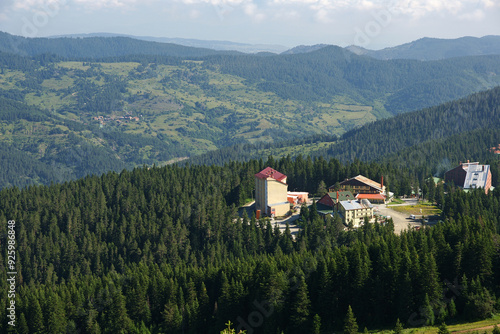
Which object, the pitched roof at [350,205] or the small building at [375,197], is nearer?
the pitched roof at [350,205]

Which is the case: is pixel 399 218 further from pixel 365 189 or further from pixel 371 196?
pixel 365 189

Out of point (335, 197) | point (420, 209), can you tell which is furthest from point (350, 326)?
point (420, 209)

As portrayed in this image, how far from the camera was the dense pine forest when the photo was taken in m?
94.2

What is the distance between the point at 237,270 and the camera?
108 metres

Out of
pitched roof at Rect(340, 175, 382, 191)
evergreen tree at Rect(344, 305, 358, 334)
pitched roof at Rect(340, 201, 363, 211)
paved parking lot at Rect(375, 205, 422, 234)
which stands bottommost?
evergreen tree at Rect(344, 305, 358, 334)

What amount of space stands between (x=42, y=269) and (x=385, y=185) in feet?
291

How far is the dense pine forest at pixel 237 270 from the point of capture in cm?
9425

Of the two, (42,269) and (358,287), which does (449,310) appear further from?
(42,269)

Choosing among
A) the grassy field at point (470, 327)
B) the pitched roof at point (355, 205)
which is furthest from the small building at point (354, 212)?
the grassy field at point (470, 327)

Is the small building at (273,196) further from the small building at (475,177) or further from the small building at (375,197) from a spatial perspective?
the small building at (475,177)

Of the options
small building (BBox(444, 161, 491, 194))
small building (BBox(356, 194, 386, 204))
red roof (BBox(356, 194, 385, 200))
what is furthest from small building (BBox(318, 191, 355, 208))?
small building (BBox(444, 161, 491, 194))

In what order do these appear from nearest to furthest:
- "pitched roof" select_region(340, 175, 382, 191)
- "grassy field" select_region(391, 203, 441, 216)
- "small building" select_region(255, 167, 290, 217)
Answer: "small building" select_region(255, 167, 290, 217) → "grassy field" select_region(391, 203, 441, 216) → "pitched roof" select_region(340, 175, 382, 191)

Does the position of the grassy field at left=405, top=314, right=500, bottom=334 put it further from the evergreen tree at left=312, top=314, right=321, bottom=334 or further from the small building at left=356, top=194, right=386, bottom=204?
the small building at left=356, top=194, right=386, bottom=204

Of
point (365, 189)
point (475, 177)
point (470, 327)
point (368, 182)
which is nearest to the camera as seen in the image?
point (470, 327)
